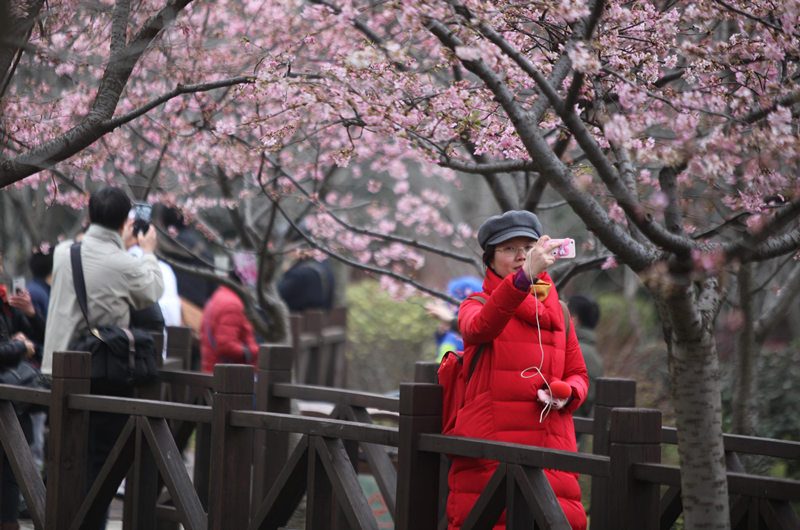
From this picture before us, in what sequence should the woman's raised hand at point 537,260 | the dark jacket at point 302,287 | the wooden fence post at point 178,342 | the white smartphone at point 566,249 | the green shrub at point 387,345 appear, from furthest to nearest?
the green shrub at point 387,345 → the dark jacket at point 302,287 → the wooden fence post at point 178,342 → the white smartphone at point 566,249 → the woman's raised hand at point 537,260

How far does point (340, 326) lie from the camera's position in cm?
1477

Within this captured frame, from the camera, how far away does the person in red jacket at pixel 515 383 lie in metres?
3.81

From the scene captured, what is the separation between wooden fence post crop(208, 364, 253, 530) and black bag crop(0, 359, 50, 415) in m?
1.81

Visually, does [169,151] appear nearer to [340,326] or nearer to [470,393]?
[470,393]

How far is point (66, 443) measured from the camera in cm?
484

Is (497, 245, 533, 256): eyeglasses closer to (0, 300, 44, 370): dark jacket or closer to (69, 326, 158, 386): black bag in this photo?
(69, 326, 158, 386): black bag

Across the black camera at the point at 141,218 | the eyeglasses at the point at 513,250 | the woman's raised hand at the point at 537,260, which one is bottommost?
the woman's raised hand at the point at 537,260

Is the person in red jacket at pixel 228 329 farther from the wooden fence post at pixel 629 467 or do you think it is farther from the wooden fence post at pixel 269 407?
the wooden fence post at pixel 629 467

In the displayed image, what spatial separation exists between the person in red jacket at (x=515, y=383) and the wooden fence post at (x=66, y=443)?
208 centimetres

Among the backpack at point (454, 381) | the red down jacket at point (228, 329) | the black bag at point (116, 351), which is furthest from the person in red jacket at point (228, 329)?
the backpack at point (454, 381)

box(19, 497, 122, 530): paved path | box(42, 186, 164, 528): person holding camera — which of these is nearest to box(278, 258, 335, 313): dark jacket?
box(19, 497, 122, 530): paved path

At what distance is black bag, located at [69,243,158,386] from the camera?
17.3ft

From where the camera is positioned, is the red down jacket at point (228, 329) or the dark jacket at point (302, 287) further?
the dark jacket at point (302, 287)

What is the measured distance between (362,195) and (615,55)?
13.3 meters
